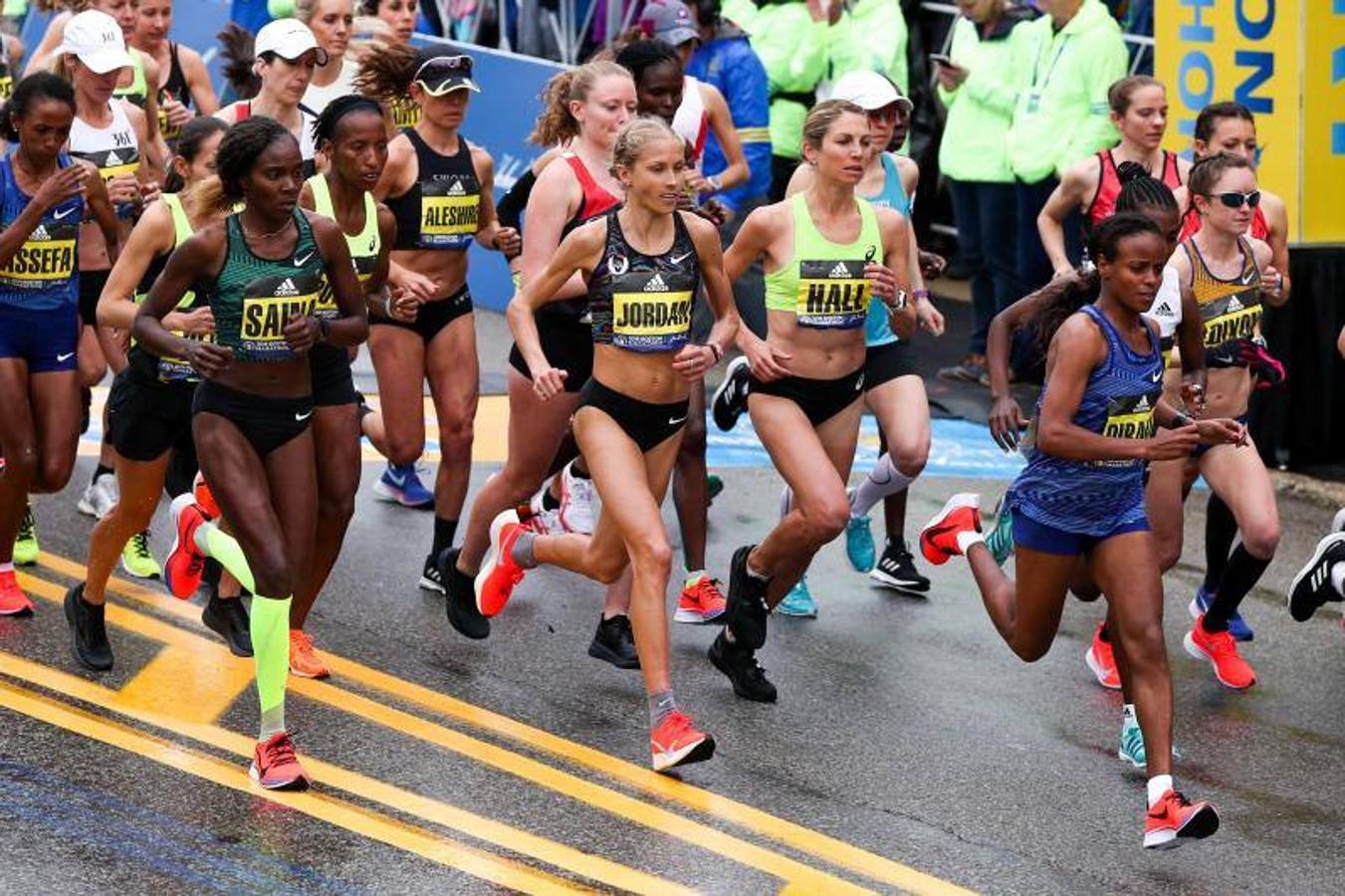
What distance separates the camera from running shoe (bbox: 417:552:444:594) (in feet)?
32.7

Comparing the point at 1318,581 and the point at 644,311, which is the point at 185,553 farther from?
the point at 1318,581

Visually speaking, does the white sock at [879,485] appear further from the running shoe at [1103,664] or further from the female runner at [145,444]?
the female runner at [145,444]

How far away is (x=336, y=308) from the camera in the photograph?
830 centimetres

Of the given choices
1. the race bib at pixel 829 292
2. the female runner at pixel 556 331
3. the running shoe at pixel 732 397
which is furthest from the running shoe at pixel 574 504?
the race bib at pixel 829 292

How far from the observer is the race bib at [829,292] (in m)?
8.93

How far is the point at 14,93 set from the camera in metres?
9.23

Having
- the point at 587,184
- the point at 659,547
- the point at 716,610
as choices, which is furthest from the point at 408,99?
the point at 659,547

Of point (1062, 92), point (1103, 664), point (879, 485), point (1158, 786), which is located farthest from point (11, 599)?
point (1062, 92)

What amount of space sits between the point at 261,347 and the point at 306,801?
4.80ft

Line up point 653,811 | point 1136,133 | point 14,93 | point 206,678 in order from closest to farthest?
point 653,811 → point 206,678 → point 14,93 → point 1136,133

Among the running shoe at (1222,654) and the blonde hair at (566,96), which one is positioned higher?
the blonde hair at (566,96)

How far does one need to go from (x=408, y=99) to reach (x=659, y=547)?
3.60 m

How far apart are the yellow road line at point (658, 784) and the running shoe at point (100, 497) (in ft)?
4.64

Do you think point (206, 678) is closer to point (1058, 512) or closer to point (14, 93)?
point (14, 93)
